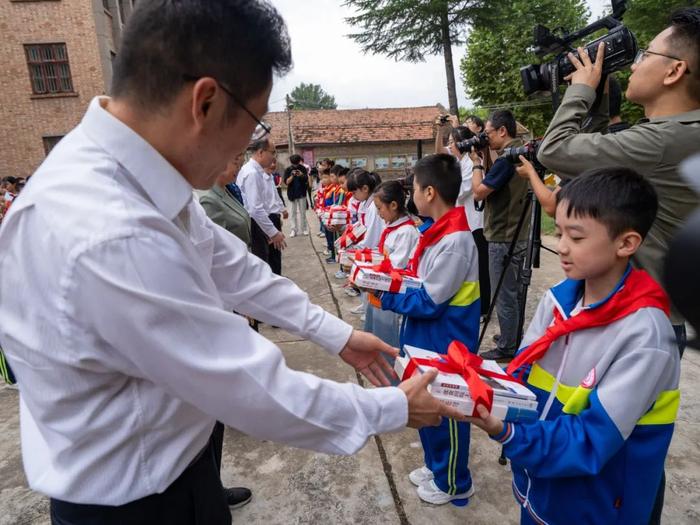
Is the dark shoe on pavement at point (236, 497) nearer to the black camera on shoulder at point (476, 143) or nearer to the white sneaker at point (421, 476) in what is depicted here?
the white sneaker at point (421, 476)

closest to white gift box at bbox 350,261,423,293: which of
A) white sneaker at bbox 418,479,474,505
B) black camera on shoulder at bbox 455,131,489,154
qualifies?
white sneaker at bbox 418,479,474,505

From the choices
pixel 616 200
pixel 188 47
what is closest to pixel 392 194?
Answer: pixel 616 200

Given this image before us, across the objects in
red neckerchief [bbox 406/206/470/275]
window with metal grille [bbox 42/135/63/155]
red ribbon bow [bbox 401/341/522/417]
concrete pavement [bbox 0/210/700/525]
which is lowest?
concrete pavement [bbox 0/210/700/525]

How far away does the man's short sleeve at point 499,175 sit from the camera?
3.47 meters

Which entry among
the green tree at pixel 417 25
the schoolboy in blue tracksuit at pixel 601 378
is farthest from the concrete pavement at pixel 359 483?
the green tree at pixel 417 25

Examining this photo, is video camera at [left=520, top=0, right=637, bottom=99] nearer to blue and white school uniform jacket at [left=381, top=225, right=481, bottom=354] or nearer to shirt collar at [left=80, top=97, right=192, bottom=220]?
blue and white school uniform jacket at [left=381, top=225, right=481, bottom=354]

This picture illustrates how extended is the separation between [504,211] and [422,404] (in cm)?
283

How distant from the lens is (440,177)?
2326 millimetres

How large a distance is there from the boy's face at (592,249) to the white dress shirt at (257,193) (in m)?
3.70

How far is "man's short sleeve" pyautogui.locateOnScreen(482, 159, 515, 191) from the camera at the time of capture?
347 cm

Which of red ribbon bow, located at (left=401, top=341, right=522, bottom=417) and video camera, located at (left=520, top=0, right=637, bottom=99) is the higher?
video camera, located at (left=520, top=0, right=637, bottom=99)

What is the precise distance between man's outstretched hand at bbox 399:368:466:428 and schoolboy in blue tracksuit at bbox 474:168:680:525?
0.43ft

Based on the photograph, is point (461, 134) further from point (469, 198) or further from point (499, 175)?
point (499, 175)

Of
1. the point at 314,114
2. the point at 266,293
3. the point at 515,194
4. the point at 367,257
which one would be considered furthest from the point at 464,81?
the point at 266,293
